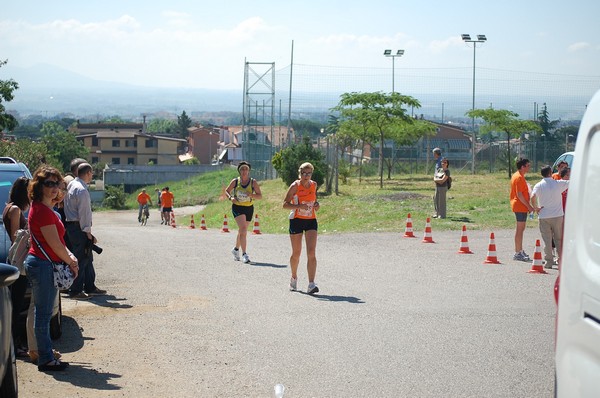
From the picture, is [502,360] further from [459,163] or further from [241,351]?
[459,163]

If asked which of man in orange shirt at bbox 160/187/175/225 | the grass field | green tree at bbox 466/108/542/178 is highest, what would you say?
green tree at bbox 466/108/542/178

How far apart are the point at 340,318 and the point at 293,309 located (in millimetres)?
917

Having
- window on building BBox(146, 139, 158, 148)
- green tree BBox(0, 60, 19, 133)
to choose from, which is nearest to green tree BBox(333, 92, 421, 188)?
green tree BBox(0, 60, 19, 133)

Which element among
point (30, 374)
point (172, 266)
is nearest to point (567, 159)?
point (172, 266)

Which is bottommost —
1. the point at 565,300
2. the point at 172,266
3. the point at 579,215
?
the point at 172,266

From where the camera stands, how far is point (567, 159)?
21.1 m

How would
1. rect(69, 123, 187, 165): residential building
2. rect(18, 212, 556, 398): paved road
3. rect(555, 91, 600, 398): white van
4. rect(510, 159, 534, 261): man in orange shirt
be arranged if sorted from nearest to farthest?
rect(555, 91, 600, 398): white van → rect(18, 212, 556, 398): paved road → rect(510, 159, 534, 261): man in orange shirt → rect(69, 123, 187, 165): residential building

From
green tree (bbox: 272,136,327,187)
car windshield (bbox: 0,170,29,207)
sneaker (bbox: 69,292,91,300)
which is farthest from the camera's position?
green tree (bbox: 272,136,327,187)

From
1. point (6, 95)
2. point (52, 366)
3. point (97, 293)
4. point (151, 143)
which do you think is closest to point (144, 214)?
point (6, 95)

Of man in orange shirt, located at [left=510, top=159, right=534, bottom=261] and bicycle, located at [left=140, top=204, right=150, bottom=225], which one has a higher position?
man in orange shirt, located at [left=510, top=159, right=534, bottom=261]

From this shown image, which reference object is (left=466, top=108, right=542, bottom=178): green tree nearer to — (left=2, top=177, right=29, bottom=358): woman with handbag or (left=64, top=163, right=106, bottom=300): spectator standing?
(left=64, top=163, right=106, bottom=300): spectator standing

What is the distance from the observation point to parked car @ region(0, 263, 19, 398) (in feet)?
21.4

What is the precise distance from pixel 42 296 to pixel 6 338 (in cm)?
196

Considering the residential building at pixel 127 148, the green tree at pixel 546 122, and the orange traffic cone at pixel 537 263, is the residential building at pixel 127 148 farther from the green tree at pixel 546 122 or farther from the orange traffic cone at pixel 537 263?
the orange traffic cone at pixel 537 263
